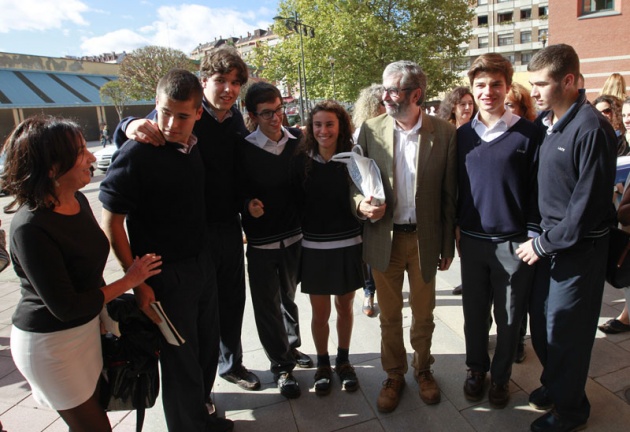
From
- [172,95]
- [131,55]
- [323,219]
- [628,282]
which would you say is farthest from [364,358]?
[131,55]

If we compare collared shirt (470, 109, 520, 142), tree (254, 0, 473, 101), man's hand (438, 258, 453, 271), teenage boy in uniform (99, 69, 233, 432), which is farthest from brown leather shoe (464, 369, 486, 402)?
tree (254, 0, 473, 101)

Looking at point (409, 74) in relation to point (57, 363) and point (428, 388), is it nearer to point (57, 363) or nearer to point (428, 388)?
point (428, 388)

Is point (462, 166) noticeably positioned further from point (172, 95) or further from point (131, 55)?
point (131, 55)

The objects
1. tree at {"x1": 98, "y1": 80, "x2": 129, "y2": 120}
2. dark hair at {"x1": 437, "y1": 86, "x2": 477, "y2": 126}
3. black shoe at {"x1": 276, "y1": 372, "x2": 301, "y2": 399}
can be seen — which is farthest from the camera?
tree at {"x1": 98, "y1": 80, "x2": 129, "y2": 120}

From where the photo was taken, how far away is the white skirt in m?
1.71

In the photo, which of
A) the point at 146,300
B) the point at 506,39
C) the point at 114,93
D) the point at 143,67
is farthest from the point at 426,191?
the point at 506,39

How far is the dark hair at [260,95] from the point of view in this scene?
8.83 feet

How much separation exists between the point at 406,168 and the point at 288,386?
168cm

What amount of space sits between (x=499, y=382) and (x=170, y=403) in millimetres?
1989

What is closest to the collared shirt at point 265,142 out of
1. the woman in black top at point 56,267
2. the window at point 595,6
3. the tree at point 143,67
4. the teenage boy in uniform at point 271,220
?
the teenage boy in uniform at point 271,220

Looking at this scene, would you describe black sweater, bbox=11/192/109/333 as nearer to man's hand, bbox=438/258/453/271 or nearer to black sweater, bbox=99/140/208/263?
black sweater, bbox=99/140/208/263

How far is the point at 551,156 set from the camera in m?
2.16

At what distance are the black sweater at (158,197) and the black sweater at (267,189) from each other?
0.48 m

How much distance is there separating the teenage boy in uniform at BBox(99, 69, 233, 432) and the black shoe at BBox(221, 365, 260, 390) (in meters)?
0.57
